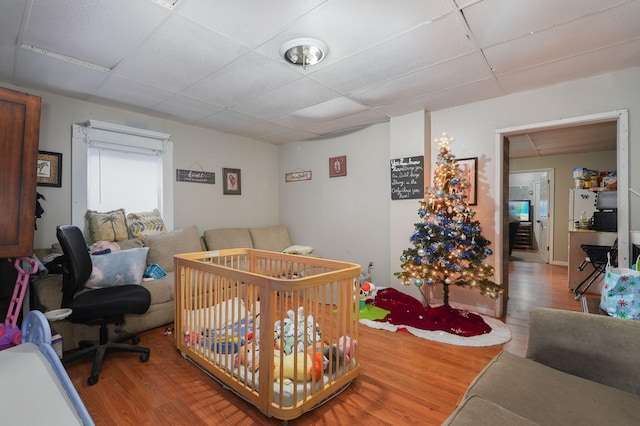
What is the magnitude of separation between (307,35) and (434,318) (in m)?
2.74

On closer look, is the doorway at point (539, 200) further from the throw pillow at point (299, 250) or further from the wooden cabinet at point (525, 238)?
the throw pillow at point (299, 250)

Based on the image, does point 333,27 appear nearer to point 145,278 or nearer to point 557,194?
point 145,278

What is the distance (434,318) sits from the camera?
2.95m

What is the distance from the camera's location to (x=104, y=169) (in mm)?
3320

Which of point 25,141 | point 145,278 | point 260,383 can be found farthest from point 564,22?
point 145,278

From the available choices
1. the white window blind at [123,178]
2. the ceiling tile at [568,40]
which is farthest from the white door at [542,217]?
the white window blind at [123,178]

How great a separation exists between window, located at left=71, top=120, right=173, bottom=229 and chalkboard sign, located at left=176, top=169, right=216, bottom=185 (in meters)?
0.12

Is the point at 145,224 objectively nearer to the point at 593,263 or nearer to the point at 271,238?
the point at 271,238

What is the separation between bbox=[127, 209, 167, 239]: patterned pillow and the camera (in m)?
3.31

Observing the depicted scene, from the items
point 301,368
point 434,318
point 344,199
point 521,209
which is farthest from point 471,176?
point 521,209

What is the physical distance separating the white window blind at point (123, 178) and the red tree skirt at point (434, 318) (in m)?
3.10

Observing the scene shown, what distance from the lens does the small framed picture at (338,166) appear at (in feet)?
14.0

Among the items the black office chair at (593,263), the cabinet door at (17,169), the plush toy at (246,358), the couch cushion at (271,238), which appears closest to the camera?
the cabinet door at (17,169)

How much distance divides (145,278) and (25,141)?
1715mm
